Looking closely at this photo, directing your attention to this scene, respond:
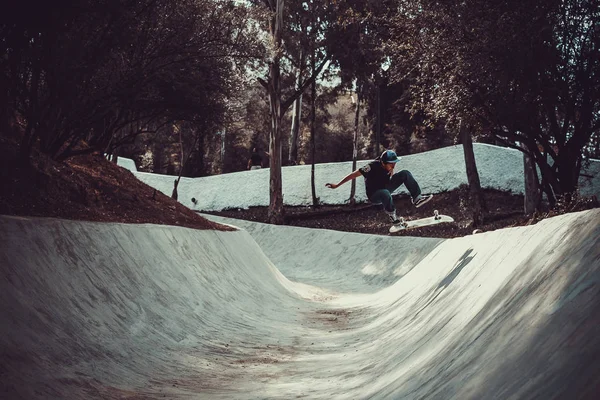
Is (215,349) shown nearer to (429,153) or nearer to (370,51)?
(370,51)

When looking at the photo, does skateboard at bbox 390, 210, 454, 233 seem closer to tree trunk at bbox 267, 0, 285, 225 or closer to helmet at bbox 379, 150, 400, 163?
helmet at bbox 379, 150, 400, 163

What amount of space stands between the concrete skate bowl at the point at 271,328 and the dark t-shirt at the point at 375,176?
229 cm

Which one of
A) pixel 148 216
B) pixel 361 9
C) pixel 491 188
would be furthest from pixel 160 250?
pixel 491 188

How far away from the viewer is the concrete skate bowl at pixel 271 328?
390 centimetres

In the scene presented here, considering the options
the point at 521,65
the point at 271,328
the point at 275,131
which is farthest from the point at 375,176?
the point at 275,131

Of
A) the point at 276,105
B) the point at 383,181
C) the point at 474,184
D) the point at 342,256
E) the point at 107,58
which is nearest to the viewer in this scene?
the point at 107,58

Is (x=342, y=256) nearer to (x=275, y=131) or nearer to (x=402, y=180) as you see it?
(x=275, y=131)

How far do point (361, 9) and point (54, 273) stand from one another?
24.0m

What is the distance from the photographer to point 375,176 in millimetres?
13570

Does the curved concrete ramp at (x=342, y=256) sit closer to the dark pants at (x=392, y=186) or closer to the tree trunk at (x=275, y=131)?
the tree trunk at (x=275, y=131)

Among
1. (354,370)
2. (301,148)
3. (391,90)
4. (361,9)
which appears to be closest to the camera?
(354,370)

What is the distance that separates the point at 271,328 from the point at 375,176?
177 inches

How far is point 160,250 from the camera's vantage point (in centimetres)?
1138

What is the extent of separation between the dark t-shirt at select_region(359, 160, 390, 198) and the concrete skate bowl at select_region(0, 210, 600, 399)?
7.51 feet
